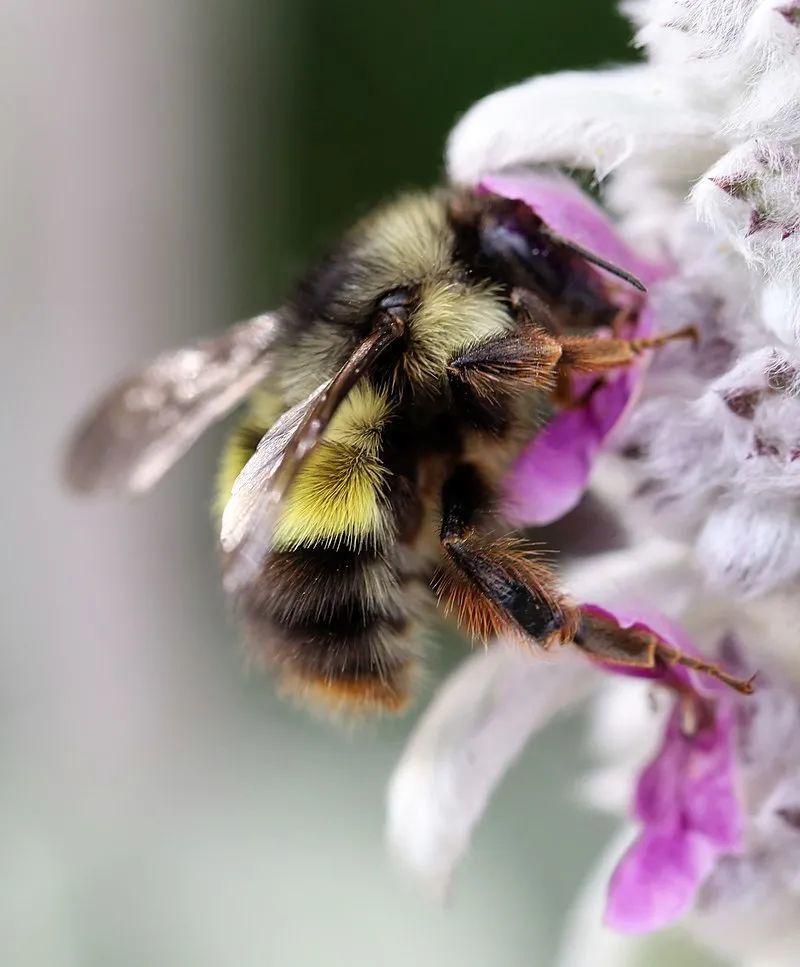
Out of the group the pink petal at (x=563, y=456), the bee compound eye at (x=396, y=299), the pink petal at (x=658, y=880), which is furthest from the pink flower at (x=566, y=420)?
the pink petal at (x=658, y=880)

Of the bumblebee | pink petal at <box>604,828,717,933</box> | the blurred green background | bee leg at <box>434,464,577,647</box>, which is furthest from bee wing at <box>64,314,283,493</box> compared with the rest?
the blurred green background

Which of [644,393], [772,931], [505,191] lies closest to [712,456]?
[644,393]

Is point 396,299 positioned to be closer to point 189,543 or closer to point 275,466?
point 275,466

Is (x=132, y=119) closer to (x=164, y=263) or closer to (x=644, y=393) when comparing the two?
(x=164, y=263)

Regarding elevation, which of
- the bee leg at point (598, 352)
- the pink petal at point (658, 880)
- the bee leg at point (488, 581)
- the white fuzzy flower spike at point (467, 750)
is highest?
the bee leg at point (598, 352)

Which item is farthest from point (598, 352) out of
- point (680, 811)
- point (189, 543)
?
point (189, 543)

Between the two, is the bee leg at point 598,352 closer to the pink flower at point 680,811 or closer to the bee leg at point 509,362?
the bee leg at point 509,362
